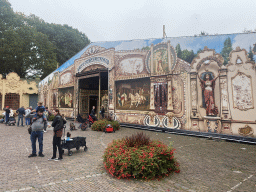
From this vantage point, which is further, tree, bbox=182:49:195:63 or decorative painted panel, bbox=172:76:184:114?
decorative painted panel, bbox=172:76:184:114

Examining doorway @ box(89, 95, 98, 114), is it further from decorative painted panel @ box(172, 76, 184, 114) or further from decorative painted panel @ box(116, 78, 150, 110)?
decorative painted panel @ box(172, 76, 184, 114)

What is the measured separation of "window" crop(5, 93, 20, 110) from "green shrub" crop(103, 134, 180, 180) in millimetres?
28728

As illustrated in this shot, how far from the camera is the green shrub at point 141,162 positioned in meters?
A: 4.60

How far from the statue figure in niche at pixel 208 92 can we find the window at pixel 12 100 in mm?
28466

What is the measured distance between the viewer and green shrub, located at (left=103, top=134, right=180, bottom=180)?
460 centimetres

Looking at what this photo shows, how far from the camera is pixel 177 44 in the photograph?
479 inches

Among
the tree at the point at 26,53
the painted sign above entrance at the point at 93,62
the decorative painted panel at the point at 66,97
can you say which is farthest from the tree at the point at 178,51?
the tree at the point at 26,53

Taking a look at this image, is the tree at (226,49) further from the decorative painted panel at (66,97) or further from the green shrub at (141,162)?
the decorative painted panel at (66,97)

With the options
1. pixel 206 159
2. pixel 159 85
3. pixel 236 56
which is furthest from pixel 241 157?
pixel 159 85

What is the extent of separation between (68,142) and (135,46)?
10295mm

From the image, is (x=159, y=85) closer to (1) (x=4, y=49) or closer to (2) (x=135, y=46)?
(2) (x=135, y=46)

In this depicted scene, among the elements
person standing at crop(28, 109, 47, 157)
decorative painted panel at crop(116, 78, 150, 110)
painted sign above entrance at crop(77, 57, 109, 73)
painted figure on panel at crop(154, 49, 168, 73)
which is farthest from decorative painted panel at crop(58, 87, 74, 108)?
person standing at crop(28, 109, 47, 157)

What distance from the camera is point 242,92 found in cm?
946

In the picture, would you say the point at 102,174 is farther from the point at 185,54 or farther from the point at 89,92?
the point at 89,92
